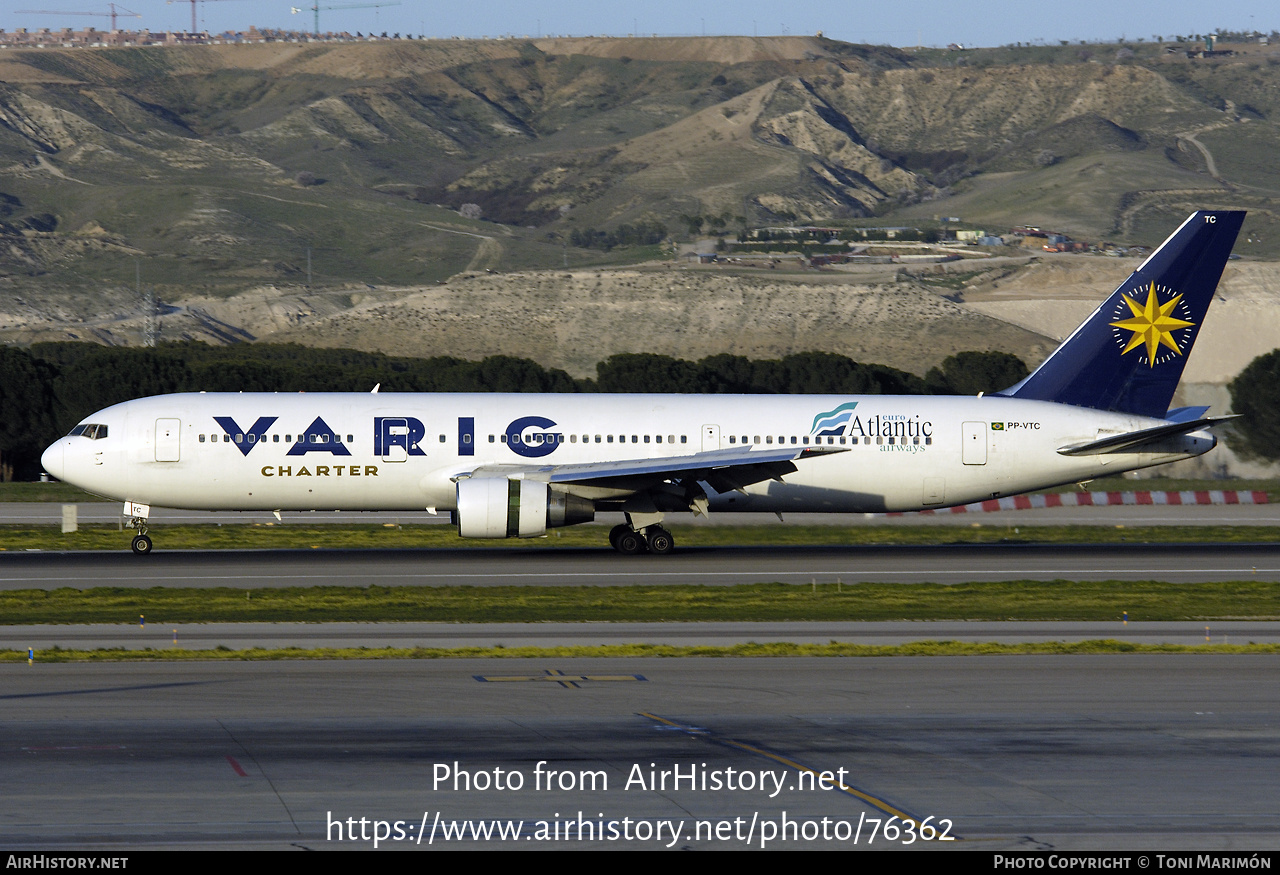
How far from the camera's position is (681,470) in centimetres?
3634

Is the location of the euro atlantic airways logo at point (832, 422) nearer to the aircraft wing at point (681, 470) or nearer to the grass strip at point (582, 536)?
the aircraft wing at point (681, 470)

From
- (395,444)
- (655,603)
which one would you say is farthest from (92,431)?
(655,603)

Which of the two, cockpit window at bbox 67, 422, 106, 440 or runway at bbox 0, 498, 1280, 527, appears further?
runway at bbox 0, 498, 1280, 527

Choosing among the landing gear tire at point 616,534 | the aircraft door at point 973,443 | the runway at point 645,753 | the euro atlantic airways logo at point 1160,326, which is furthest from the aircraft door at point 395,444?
the euro atlantic airways logo at point 1160,326

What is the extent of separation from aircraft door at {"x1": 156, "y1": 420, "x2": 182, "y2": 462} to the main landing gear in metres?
12.6

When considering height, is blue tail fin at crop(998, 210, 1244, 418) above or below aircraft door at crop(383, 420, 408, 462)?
above

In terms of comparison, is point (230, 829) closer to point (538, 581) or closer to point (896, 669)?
→ point (896, 669)

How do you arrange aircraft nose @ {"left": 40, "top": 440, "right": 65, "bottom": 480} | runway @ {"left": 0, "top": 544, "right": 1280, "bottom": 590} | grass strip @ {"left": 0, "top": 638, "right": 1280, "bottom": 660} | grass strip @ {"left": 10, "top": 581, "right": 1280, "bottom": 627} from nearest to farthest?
grass strip @ {"left": 0, "top": 638, "right": 1280, "bottom": 660}, grass strip @ {"left": 10, "top": 581, "right": 1280, "bottom": 627}, runway @ {"left": 0, "top": 544, "right": 1280, "bottom": 590}, aircraft nose @ {"left": 40, "top": 440, "right": 65, "bottom": 480}

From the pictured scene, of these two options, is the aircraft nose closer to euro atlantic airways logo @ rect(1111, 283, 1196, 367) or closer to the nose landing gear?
the nose landing gear

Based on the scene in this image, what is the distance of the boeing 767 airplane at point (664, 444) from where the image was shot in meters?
37.6

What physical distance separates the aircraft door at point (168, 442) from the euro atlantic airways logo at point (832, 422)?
59.1ft

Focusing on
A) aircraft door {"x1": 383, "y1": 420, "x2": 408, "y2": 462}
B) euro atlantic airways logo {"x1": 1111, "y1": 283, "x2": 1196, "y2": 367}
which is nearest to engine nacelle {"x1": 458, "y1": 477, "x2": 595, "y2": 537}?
aircraft door {"x1": 383, "y1": 420, "x2": 408, "y2": 462}

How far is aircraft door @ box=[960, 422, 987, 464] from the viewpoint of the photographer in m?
40.2
